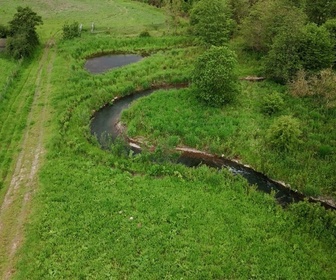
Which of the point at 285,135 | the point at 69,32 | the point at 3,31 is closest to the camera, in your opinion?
the point at 285,135

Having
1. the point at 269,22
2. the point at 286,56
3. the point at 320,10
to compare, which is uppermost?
the point at 320,10

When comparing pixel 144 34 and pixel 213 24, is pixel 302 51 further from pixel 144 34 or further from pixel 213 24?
pixel 144 34

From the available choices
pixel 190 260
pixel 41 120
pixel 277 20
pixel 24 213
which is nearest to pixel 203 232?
pixel 190 260

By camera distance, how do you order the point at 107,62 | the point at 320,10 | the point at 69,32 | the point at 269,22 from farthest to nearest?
1. the point at 69,32
2. the point at 107,62
3. the point at 320,10
4. the point at 269,22

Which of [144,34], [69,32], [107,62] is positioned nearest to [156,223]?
[107,62]

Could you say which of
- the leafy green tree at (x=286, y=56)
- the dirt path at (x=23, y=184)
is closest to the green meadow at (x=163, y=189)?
the dirt path at (x=23, y=184)

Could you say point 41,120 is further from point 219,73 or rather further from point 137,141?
point 219,73
